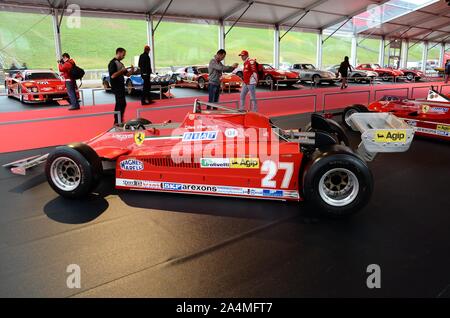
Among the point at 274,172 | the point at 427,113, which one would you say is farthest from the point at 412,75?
the point at 274,172

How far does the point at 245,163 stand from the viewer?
4027mm

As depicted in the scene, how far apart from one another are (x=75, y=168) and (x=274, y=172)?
2.40 metres

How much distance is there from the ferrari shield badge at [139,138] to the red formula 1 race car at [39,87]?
9.07 meters

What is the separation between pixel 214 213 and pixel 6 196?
8.51ft

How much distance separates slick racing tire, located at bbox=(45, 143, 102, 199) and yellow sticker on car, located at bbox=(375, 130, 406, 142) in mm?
3235

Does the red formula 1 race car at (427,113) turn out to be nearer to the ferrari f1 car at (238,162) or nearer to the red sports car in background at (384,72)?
the ferrari f1 car at (238,162)

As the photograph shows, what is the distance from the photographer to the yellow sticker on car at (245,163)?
13.1ft

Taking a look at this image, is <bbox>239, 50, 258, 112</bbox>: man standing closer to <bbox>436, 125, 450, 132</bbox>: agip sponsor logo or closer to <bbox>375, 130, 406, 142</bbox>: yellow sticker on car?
<bbox>436, 125, 450, 132</bbox>: agip sponsor logo

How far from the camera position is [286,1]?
1955 centimetres

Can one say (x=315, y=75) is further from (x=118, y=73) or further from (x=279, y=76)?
(x=118, y=73)

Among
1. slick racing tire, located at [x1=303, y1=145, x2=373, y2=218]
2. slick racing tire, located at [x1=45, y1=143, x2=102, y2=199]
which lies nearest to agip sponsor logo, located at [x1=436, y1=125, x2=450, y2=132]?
slick racing tire, located at [x1=303, y1=145, x2=373, y2=218]

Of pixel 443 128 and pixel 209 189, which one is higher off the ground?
pixel 443 128
